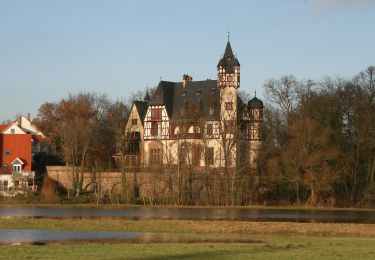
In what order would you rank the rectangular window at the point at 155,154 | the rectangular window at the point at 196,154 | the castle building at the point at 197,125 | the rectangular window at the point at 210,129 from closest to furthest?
the castle building at the point at 197,125 → the rectangular window at the point at 196,154 → the rectangular window at the point at 210,129 → the rectangular window at the point at 155,154

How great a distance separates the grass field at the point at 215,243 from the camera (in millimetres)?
23469

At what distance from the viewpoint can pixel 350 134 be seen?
239 ft

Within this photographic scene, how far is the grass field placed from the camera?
23469 millimetres

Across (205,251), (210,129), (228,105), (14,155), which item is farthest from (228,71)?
(205,251)

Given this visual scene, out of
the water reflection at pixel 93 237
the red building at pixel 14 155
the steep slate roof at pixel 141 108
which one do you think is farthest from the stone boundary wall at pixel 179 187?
the water reflection at pixel 93 237

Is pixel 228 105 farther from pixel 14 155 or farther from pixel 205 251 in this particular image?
pixel 205 251

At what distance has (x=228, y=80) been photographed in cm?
8138

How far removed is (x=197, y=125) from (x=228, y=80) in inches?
260

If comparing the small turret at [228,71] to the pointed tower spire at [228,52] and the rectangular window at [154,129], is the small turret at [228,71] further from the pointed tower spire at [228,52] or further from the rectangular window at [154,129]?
the rectangular window at [154,129]

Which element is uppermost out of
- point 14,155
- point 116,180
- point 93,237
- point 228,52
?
point 228,52

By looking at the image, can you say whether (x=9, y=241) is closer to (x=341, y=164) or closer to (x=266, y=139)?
(x=341, y=164)

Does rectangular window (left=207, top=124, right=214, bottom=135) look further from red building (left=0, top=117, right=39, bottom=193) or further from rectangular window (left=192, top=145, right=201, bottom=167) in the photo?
red building (left=0, top=117, right=39, bottom=193)

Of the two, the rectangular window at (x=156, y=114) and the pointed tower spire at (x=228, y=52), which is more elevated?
the pointed tower spire at (x=228, y=52)

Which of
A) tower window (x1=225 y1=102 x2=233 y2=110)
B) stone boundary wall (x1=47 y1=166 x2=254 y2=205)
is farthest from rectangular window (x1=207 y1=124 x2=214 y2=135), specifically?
stone boundary wall (x1=47 y1=166 x2=254 y2=205)
